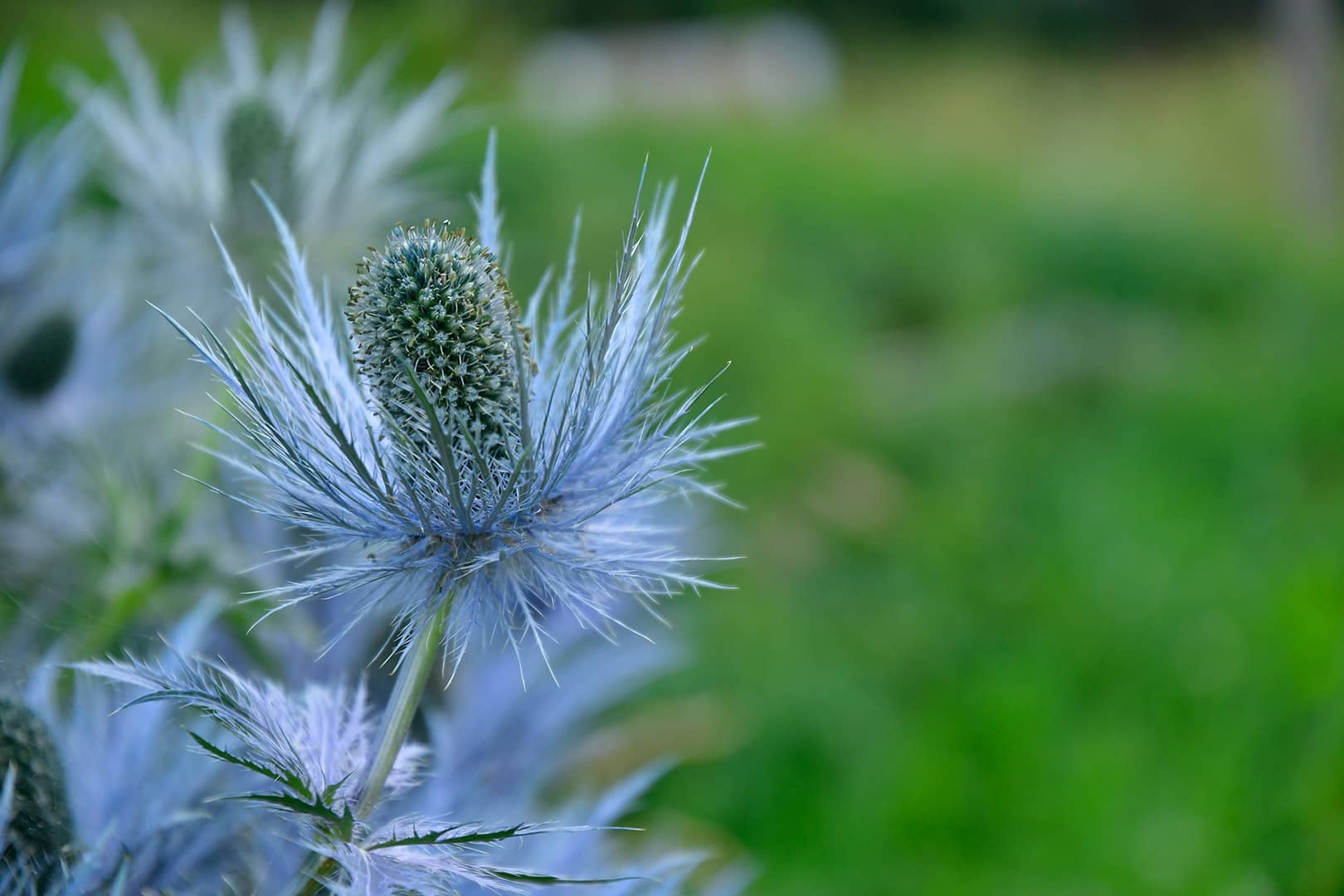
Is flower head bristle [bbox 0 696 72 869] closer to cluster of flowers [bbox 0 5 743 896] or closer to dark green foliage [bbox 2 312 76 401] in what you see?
cluster of flowers [bbox 0 5 743 896]

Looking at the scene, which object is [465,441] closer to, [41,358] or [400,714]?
[400,714]

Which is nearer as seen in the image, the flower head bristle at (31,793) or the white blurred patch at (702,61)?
the flower head bristle at (31,793)

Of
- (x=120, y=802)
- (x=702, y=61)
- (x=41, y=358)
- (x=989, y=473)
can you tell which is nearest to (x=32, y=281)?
(x=41, y=358)

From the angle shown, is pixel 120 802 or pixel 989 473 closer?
pixel 120 802

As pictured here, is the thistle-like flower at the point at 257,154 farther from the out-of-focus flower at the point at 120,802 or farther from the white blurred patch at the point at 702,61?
the white blurred patch at the point at 702,61

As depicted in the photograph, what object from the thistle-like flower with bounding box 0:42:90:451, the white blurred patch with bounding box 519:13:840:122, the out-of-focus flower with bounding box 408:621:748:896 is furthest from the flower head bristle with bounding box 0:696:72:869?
the white blurred patch with bounding box 519:13:840:122

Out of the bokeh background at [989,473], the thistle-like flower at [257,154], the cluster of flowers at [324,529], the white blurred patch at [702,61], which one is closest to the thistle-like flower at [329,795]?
the cluster of flowers at [324,529]
